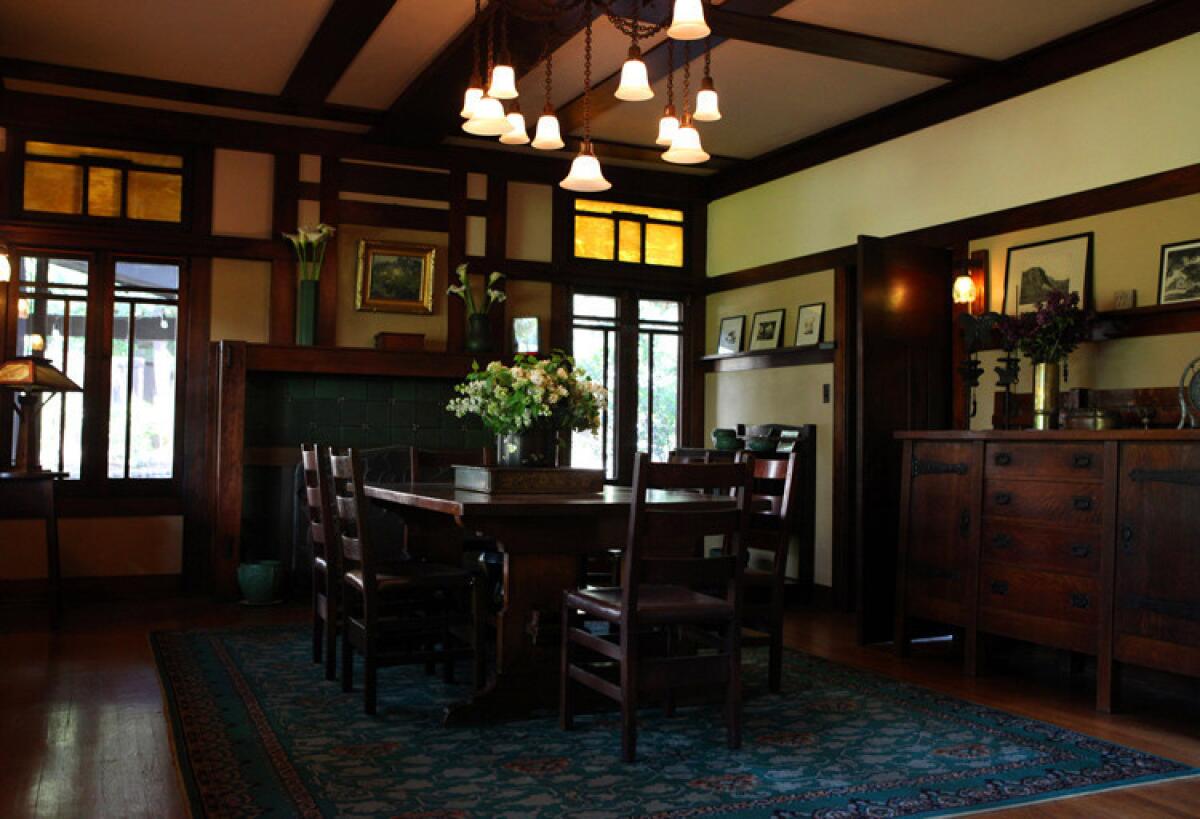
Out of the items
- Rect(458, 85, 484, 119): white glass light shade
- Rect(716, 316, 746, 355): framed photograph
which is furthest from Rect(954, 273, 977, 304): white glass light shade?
Rect(458, 85, 484, 119): white glass light shade

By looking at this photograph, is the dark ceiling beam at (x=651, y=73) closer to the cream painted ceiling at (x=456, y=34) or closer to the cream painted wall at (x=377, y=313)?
the cream painted ceiling at (x=456, y=34)

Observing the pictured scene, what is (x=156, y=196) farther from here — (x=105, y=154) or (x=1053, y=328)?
(x=1053, y=328)

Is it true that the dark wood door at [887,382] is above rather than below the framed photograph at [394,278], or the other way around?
below

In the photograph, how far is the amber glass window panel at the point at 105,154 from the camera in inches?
264

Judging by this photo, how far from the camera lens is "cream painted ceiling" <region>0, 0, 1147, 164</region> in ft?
17.4

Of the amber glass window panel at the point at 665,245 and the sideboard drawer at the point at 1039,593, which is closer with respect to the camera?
the sideboard drawer at the point at 1039,593

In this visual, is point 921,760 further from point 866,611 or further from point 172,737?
point 172,737

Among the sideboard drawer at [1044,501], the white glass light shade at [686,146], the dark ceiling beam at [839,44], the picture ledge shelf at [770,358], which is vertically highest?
the dark ceiling beam at [839,44]

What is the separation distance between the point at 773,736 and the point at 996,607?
157 centimetres

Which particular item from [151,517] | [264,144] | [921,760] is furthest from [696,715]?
[264,144]

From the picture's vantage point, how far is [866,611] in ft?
18.3

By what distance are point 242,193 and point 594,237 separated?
2.52 metres

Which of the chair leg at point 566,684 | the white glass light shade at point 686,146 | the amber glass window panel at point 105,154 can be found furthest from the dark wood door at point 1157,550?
the amber glass window panel at point 105,154

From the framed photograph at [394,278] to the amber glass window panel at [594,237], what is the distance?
3.83 feet
